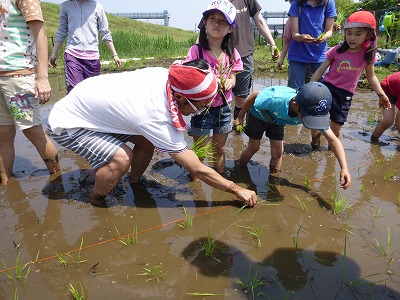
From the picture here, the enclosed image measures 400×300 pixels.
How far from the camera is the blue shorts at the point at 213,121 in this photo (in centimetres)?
301

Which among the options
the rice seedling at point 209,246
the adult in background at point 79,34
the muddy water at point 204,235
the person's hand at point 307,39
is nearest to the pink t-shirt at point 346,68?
the person's hand at point 307,39

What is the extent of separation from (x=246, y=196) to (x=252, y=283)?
82cm

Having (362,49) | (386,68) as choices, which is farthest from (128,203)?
(386,68)

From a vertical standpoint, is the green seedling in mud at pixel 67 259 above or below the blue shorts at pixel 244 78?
below

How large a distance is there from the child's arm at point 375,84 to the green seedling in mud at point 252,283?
275cm

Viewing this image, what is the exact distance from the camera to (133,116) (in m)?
2.33

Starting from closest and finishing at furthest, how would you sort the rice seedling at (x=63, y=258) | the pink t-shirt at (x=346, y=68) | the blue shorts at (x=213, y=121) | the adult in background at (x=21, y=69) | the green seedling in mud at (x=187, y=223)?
the rice seedling at (x=63, y=258)
the green seedling in mud at (x=187, y=223)
the adult in background at (x=21, y=69)
the blue shorts at (x=213, y=121)
the pink t-shirt at (x=346, y=68)

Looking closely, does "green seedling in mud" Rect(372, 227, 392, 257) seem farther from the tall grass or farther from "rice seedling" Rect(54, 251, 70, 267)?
the tall grass

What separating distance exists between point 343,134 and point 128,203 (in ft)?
9.60

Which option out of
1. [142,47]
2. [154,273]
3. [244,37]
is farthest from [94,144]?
[142,47]

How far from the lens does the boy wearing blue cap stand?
2473 mm

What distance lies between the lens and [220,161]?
3.27 metres

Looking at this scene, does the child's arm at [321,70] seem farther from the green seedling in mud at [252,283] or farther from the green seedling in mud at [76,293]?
the green seedling in mud at [76,293]

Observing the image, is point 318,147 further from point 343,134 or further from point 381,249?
point 381,249
